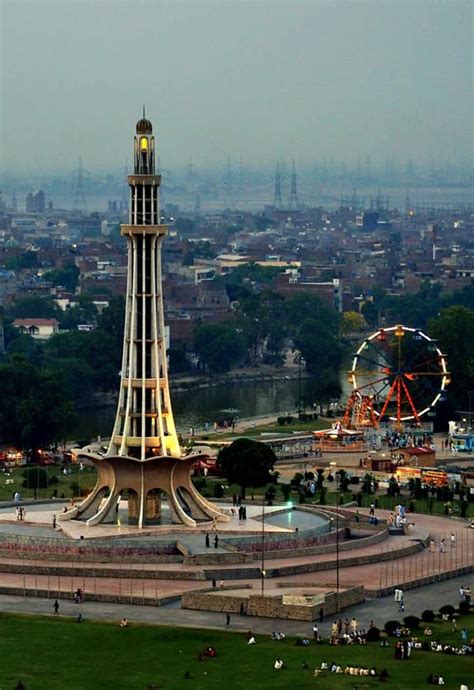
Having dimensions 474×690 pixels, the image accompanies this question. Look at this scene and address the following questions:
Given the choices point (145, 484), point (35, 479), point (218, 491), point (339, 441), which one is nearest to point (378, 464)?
Result: point (339, 441)

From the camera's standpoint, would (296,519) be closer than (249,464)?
Yes

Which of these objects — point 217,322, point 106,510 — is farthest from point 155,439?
point 217,322

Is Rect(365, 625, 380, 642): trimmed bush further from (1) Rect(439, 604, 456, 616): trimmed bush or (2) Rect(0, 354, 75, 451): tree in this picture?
(2) Rect(0, 354, 75, 451): tree

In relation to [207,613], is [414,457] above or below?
below

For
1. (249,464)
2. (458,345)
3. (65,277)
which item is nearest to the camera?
(249,464)

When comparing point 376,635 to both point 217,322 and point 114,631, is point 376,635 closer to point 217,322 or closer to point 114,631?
point 114,631

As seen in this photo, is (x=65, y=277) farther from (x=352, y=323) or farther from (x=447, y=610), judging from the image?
(x=447, y=610)
